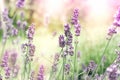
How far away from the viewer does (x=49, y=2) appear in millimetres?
8859

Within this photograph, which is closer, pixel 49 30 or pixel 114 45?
pixel 114 45

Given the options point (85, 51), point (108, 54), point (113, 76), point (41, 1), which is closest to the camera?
point (113, 76)

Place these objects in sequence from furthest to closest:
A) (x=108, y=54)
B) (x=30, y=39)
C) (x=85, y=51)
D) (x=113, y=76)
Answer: (x=85, y=51)
(x=108, y=54)
(x=30, y=39)
(x=113, y=76)

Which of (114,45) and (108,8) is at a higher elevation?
(108,8)

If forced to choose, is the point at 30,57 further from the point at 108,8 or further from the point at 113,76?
the point at 108,8

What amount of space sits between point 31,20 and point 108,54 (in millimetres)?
3723

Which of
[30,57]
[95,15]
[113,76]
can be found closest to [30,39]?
[30,57]

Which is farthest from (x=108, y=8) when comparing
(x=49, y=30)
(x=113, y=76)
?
(x=113, y=76)

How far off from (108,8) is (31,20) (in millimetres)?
1963

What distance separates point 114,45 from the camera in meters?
5.61

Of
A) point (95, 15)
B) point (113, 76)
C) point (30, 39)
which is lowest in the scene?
point (113, 76)

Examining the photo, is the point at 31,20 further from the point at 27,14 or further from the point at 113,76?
the point at 113,76

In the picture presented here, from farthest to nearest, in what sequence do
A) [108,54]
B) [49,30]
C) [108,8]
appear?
[49,30], [108,8], [108,54]

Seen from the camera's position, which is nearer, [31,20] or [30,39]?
[30,39]
